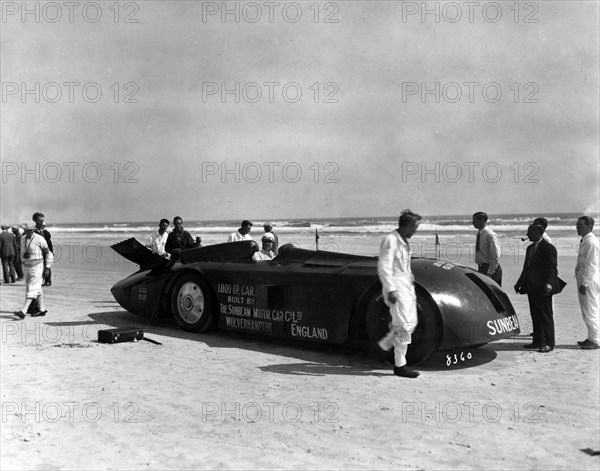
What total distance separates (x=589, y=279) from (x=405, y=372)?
318cm

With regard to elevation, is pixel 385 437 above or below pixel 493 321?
below

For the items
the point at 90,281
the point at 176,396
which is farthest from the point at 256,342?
the point at 90,281

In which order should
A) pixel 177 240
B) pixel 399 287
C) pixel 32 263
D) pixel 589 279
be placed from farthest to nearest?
pixel 177 240 → pixel 32 263 → pixel 589 279 → pixel 399 287

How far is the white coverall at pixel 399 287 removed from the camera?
603cm

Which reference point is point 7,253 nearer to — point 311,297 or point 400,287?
point 311,297

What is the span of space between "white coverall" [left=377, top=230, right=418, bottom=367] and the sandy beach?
0.42m

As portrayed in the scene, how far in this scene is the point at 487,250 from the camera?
8.75m

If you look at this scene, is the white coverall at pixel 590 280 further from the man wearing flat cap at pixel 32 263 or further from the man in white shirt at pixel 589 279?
the man wearing flat cap at pixel 32 263

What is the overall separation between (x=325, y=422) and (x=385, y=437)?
56 cm

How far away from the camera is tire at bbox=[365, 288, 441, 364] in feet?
20.9

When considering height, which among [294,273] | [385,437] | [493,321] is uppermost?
[294,273]

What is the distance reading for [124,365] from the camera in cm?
677

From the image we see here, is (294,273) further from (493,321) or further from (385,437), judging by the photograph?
(385,437)

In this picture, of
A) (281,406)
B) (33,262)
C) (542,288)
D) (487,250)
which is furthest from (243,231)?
(281,406)
